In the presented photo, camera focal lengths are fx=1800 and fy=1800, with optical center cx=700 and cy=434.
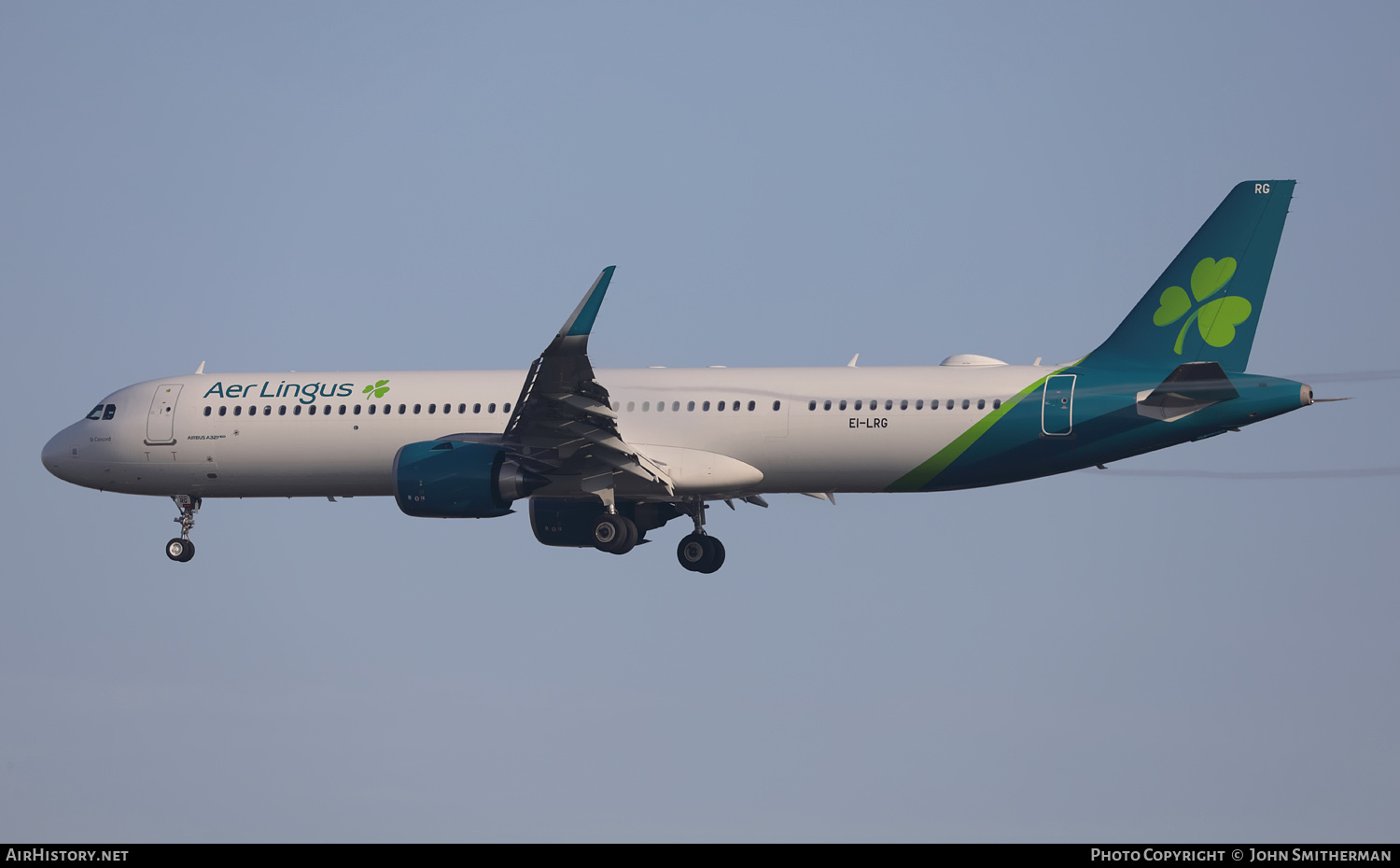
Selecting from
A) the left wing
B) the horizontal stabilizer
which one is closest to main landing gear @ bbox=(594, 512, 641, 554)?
the left wing

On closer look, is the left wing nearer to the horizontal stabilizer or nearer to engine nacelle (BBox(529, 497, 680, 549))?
engine nacelle (BBox(529, 497, 680, 549))

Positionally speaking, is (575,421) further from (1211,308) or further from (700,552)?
(1211,308)

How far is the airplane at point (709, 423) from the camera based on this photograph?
34.9m

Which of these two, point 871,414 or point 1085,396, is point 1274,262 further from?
point 871,414

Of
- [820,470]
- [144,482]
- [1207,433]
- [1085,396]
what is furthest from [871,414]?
[144,482]

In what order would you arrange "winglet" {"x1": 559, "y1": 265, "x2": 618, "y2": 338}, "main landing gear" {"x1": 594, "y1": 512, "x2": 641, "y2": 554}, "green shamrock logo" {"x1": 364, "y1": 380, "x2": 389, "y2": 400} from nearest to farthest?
"winglet" {"x1": 559, "y1": 265, "x2": 618, "y2": 338}, "main landing gear" {"x1": 594, "y1": 512, "x2": 641, "y2": 554}, "green shamrock logo" {"x1": 364, "y1": 380, "x2": 389, "y2": 400}

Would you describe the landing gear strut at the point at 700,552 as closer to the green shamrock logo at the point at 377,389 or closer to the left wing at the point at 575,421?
the left wing at the point at 575,421

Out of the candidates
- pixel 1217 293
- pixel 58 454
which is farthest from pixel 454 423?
pixel 1217 293

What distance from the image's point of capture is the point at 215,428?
4078cm

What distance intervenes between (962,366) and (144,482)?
19019 millimetres

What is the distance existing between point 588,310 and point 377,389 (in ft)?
27.0

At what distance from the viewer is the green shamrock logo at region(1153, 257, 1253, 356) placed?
35.0m

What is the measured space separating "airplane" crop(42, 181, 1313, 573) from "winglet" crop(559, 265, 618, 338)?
0.04 m

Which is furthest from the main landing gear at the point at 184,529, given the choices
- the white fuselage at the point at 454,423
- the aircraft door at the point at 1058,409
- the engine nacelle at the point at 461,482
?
the aircraft door at the point at 1058,409
